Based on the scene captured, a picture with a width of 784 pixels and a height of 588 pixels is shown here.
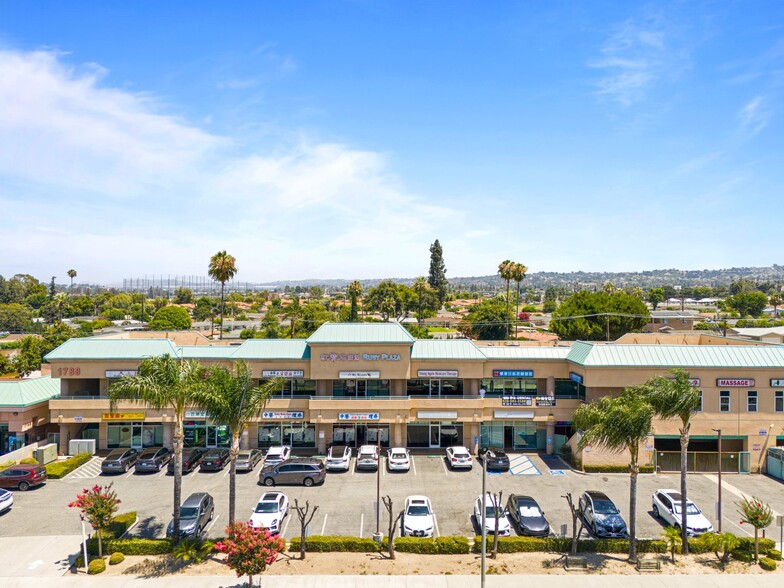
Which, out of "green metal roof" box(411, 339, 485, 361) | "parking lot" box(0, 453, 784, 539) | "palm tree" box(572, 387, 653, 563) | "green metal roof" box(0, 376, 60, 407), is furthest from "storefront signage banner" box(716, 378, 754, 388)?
"green metal roof" box(0, 376, 60, 407)

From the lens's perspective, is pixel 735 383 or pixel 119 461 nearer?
pixel 119 461

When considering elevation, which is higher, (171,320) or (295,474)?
(171,320)

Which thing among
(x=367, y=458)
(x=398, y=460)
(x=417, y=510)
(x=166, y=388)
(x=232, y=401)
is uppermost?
(x=166, y=388)

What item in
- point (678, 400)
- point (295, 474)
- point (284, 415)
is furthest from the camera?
point (284, 415)

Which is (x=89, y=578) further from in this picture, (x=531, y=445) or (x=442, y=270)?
(x=442, y=270)

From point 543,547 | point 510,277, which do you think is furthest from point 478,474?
point 510,277

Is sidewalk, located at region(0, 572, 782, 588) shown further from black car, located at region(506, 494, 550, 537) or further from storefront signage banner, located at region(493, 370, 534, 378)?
storefront signage banner, located at region(493, 370, 534, 378)

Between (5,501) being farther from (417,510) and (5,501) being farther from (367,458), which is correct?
(417,510)

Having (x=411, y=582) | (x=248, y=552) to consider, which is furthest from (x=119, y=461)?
(x=411, y=582)
